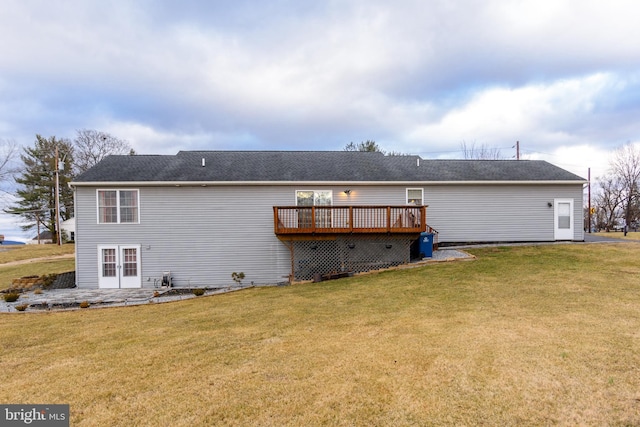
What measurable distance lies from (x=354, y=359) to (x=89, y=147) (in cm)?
3787

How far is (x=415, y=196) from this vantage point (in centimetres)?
1309

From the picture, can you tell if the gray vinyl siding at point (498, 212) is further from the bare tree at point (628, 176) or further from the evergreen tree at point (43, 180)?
the evergreen tree at point (43, 180)

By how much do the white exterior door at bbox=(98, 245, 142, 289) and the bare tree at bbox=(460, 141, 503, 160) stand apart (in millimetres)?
32971

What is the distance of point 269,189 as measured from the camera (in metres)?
12.4

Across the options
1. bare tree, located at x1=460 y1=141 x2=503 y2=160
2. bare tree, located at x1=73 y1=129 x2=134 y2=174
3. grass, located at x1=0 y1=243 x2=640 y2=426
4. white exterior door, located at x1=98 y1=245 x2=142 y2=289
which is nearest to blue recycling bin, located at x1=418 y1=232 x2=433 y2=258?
grass, located at x1=0 y1=243 x2=640 y2=426

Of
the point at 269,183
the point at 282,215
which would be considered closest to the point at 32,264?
the point at 269,183

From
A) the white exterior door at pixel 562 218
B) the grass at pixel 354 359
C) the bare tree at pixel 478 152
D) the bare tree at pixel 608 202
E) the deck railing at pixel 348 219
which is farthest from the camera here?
the bare tree at pixel 608 202

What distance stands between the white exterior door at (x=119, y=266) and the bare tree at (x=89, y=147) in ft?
81.9

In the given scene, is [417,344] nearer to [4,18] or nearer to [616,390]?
[616,390]

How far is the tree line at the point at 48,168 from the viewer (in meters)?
30.0

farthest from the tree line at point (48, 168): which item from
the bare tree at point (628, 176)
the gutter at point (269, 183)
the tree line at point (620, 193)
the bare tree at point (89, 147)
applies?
the bare tree at point (628, 176)

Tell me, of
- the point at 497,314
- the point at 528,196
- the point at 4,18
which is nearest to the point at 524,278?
the point at 497,314

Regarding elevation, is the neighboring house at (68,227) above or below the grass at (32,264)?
above

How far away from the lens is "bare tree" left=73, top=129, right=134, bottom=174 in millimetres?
30578
